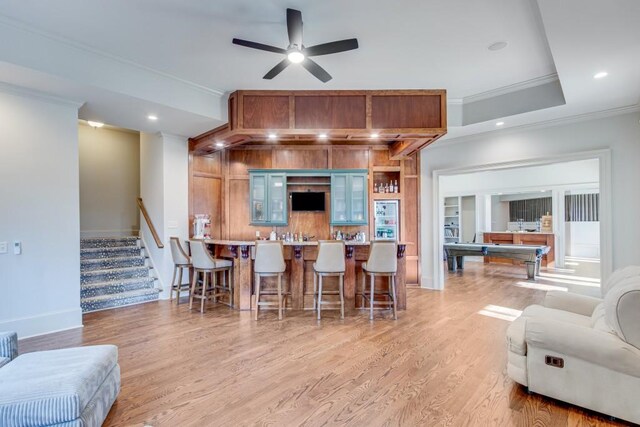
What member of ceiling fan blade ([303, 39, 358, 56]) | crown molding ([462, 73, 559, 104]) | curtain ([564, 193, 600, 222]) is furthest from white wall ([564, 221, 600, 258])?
ceiling fan blade ([303, 39, 358, 56])

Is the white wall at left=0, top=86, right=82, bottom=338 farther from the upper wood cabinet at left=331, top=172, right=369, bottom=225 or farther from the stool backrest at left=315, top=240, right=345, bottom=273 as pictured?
the upper wood cabinet at left=331, top=172, right=369, bottom=225

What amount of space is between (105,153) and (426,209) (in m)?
6.98

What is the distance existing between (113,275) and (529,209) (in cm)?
1206

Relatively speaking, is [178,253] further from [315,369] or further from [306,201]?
[315,369]

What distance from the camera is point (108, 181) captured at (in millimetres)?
7051

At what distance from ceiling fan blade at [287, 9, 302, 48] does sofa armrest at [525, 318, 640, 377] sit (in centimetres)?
309

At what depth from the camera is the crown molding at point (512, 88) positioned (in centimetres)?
430

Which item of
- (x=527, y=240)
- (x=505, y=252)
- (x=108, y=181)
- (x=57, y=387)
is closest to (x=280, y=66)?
(x=57, y=387)

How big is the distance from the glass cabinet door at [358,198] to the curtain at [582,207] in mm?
8359

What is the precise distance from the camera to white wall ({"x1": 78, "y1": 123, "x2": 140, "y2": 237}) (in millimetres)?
6746

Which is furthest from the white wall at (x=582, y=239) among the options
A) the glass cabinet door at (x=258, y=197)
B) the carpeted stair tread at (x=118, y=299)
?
the carpeted stair tread at (x=118, y=299)

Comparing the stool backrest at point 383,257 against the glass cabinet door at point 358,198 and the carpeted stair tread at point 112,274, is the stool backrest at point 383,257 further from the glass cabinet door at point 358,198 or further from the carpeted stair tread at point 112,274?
the carpeted stair tread at point 112,274

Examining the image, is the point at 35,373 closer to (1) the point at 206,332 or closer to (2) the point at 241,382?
(2) the point at 241,382

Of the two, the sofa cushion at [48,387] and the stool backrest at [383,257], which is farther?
the stool backrest at [383,257]
